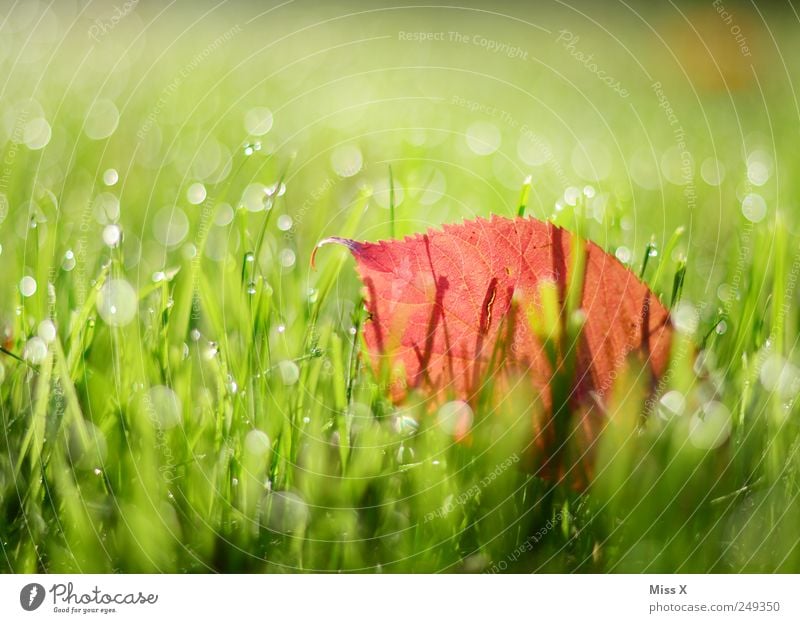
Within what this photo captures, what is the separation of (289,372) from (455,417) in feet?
0.33

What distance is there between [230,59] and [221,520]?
0.65 metres

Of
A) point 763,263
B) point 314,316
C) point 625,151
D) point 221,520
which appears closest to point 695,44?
point 625,151

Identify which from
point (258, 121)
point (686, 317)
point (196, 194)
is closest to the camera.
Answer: point (686, 317)

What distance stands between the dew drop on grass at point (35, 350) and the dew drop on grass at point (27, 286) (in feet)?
0.16

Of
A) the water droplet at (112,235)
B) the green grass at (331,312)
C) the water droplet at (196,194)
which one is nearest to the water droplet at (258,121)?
the green grass at (331,312)

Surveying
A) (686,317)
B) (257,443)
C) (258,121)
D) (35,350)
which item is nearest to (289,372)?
(257,443)

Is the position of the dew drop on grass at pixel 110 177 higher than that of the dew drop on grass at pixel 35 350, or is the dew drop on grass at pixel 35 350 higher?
the dew drop on grass at pixel 110 177

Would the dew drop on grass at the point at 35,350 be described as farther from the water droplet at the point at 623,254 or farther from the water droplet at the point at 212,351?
the water droplet at the point at 623,254

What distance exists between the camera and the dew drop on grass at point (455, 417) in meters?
0.40

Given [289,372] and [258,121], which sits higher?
[258,121]

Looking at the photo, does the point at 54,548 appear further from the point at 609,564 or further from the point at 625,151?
the point at 625,151

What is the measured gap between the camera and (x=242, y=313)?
471 millimetres

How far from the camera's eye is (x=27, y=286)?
0.49 meters

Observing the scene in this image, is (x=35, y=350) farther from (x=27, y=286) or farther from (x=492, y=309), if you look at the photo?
(x=492, y=309)
